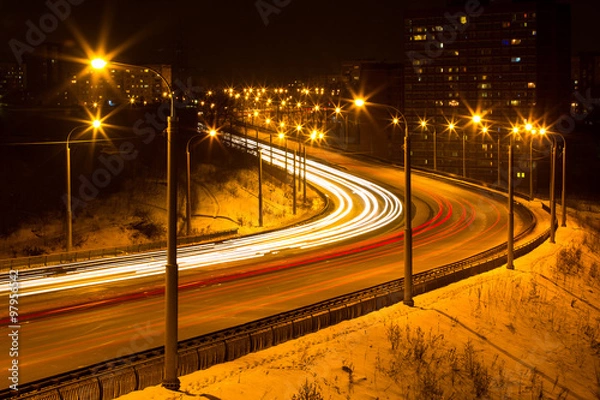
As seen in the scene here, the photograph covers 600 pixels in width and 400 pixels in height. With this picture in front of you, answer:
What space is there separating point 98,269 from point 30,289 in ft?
12.9

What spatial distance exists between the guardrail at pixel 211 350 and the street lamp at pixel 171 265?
1.45 ft

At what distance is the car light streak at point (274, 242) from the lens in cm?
2394

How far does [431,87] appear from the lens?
120812mm

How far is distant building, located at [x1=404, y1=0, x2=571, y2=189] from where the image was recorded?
114 m

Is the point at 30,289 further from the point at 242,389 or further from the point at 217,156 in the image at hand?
the point at 217,156

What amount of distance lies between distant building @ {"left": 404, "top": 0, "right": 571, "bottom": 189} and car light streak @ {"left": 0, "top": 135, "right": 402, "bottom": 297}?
57.5 m

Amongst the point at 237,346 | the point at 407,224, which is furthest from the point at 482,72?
the point at 237,346

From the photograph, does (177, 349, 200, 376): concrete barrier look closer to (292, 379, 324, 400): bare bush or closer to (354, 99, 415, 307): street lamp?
(292, 379, 324, 400): bare bush

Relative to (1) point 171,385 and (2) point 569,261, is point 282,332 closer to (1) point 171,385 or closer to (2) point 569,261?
(1) point 171,385

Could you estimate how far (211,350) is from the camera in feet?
47.1

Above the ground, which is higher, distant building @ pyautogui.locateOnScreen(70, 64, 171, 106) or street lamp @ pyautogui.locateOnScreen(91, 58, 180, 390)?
distant building @ pyautogui.locateOnScreen(70, 64, 171, 106)

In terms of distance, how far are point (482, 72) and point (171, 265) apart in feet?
369

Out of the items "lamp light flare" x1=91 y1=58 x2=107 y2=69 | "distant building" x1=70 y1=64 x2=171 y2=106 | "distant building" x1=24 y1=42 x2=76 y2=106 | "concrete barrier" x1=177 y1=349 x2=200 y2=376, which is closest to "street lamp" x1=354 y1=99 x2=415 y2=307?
"concrete barrier" x1=177 y1=349 x2=200 y2=376

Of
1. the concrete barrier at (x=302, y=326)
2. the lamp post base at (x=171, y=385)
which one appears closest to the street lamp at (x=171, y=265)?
the lamp post base at (x=171, y=385)
